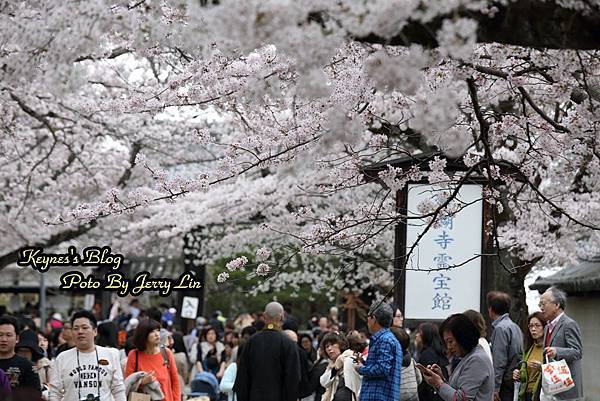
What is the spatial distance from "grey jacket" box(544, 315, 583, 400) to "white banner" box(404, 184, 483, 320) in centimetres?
156

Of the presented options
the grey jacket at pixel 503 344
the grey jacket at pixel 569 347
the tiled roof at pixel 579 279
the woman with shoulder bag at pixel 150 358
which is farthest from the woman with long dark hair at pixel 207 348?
the grey jacket at pixel 569 347

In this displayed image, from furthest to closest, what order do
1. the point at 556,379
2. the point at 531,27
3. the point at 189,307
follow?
the point at 189,307 → the point at 556,379 → the point at 531,27

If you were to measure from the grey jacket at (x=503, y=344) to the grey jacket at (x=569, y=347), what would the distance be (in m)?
0.47

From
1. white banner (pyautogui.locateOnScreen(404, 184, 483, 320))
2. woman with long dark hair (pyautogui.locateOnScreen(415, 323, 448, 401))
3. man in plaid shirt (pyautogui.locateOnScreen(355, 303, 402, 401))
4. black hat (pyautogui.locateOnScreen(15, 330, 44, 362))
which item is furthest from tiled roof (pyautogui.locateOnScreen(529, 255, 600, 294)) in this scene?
black hat (pyautogui.locateOnScreen(15, 330, 44, 362))

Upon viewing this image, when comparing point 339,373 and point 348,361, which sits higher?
point 348,361

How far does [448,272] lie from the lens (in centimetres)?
1045

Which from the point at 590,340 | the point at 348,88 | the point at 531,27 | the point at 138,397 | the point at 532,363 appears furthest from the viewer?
the point at 590,340

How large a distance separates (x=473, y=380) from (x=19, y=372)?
11.3ft

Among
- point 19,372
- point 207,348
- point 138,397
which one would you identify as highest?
point 207,348

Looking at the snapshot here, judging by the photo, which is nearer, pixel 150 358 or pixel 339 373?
pixel 150 358

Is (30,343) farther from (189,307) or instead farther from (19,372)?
(189,307)

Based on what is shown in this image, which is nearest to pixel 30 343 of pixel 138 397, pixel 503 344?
pixel 138 397

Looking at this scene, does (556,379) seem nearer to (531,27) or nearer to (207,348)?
(531,27)

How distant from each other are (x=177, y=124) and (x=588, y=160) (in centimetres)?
1288
